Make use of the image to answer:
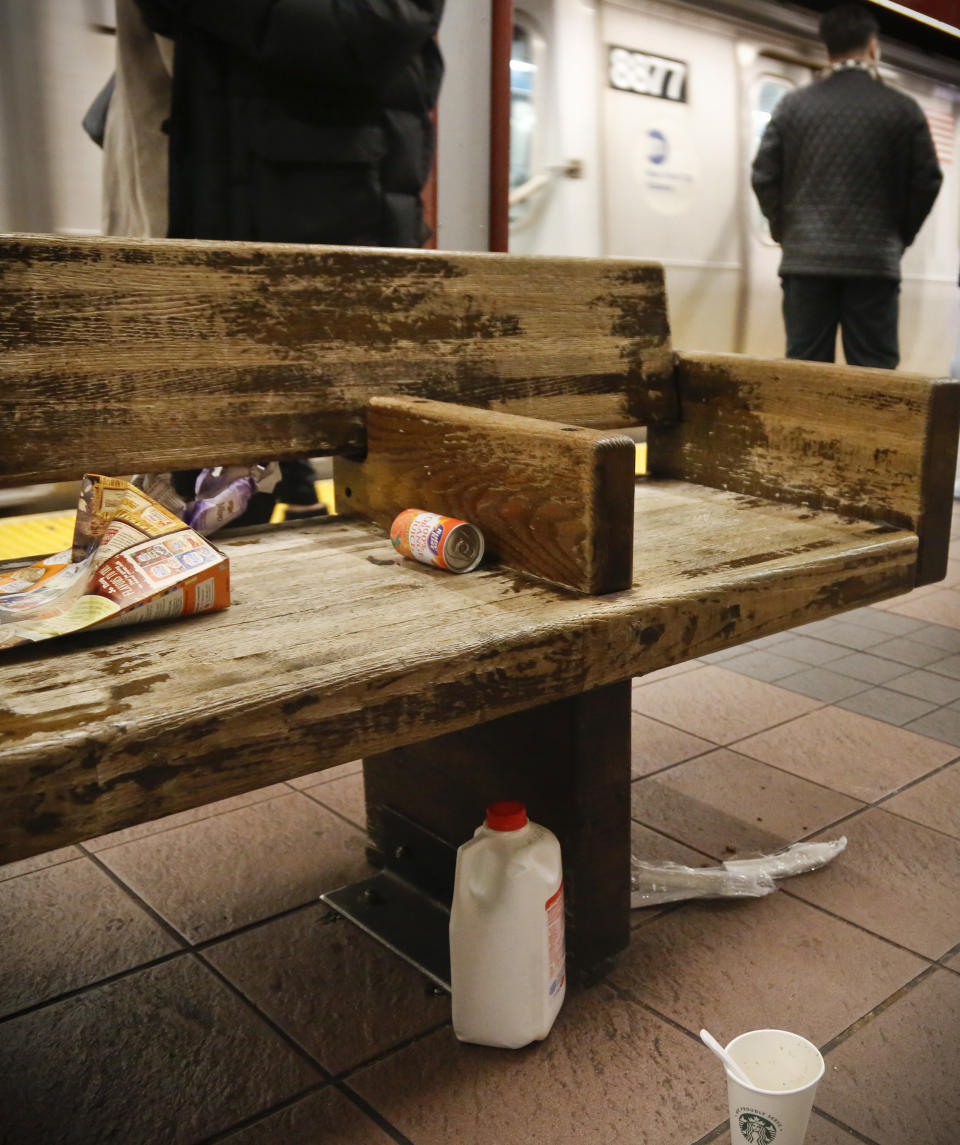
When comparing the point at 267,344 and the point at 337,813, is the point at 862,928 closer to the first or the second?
the point at 337,813

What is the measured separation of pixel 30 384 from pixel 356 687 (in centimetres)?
61

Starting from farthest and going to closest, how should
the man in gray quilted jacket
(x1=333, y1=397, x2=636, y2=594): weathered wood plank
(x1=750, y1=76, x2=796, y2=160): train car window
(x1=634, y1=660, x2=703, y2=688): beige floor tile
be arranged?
(x1=750, y1=76, x2=796, y2=160): train car window, the man in gray quilted jacket, (x1=634, y1=660, x2=703, y2=688): beige floor tile, (x1=333, y1=397, x2=636, y2=594): weathered wood plank

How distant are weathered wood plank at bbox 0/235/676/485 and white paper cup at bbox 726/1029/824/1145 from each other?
3.04 ft

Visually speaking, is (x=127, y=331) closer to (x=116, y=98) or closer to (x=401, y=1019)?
(x=401, y=1019)

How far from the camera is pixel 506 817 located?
1362mm

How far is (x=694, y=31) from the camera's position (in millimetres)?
5504

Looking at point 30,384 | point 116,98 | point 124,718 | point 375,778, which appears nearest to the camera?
point 124,718

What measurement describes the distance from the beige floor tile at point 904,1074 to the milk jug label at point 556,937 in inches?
13.3

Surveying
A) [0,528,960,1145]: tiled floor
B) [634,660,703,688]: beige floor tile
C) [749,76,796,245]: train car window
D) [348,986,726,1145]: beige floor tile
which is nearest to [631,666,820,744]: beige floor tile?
[634,660,703,688]: beige floor tile

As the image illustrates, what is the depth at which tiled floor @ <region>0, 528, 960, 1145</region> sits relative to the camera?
1.27 metres

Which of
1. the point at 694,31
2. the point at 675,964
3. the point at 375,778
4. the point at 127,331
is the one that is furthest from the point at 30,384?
the point at 694,31

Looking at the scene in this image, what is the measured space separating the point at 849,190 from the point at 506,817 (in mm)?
3267

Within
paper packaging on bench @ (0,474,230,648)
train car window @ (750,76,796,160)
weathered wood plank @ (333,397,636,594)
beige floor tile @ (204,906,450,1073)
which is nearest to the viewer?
paper packaging on bench @ (0,474,230,648)

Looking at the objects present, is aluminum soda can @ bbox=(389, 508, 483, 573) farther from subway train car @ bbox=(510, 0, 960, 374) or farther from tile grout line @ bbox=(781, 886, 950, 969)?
subway train car @ bbox=(510, 0, 960, 374)
